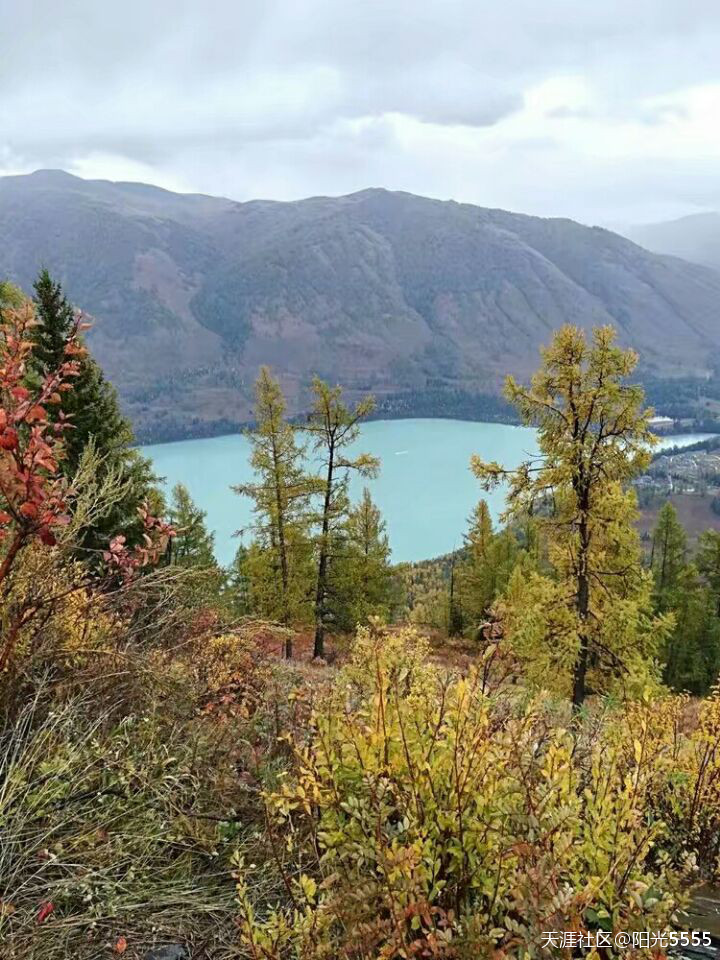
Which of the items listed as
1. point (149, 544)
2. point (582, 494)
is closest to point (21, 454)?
point (149, 544)

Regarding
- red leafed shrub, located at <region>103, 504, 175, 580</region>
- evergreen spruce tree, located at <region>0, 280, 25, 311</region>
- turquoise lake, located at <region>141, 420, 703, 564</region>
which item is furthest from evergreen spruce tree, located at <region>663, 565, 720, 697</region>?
turquoise lake, located at <region>141, 420, 703, 564</region>

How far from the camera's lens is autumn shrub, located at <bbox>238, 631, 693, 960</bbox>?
6.37ft

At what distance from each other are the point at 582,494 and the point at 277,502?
9411 millimetres

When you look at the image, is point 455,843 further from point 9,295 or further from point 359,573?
point 359,573

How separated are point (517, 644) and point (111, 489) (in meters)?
8.25

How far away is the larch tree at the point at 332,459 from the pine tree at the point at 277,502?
50 centimetres

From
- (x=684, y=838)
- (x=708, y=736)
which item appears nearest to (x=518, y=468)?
(x=708, y=736)

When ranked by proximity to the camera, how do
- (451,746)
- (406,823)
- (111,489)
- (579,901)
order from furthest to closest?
(111,489) < (451,746) < (406,823) < (579,901)

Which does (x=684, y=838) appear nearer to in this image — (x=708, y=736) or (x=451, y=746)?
(x=708, y=736)

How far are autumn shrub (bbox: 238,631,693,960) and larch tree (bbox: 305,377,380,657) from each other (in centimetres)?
1468

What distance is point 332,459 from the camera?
18203 millimetres

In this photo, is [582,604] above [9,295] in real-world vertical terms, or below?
below

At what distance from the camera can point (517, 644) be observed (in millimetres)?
10719

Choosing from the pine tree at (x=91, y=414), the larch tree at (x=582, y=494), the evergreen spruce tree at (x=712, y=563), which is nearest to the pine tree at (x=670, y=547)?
the evergreen spruce tree at (x=712, y=563)
